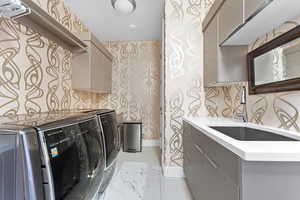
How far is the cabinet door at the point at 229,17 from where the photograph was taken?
47.3 inches

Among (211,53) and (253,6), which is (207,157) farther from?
(211,53)

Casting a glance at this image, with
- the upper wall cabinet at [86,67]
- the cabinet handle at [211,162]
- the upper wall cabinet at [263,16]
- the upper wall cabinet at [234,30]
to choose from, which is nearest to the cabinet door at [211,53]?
the upper wall cabinet at [234,30]

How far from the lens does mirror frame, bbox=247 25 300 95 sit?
105 cm

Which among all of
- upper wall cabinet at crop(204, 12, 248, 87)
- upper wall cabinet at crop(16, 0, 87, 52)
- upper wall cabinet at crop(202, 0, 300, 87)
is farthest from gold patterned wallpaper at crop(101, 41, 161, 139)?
upper wall cabinet at crop(204, 12, 248, 87)

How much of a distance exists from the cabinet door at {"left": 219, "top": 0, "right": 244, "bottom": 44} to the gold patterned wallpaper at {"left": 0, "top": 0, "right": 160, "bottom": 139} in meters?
1.99

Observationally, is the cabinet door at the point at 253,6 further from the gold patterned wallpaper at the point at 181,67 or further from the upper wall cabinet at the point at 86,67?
the upper wall cabinet at the point at 86,67

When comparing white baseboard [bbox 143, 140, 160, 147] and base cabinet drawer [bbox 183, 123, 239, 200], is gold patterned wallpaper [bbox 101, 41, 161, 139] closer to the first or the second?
white baseboard [bbox 143, 140, 160, 147]

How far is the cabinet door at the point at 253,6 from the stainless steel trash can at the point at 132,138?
105 inches

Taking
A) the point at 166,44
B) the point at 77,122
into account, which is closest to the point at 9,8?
the point at 77,122

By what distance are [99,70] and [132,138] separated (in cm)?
160

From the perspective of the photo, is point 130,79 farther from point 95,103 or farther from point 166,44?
point 166,44

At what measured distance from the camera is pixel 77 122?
1051mm

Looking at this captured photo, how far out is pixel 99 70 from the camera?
2791 mm

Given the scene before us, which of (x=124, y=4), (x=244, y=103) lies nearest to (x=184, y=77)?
(x=244, y=103)
